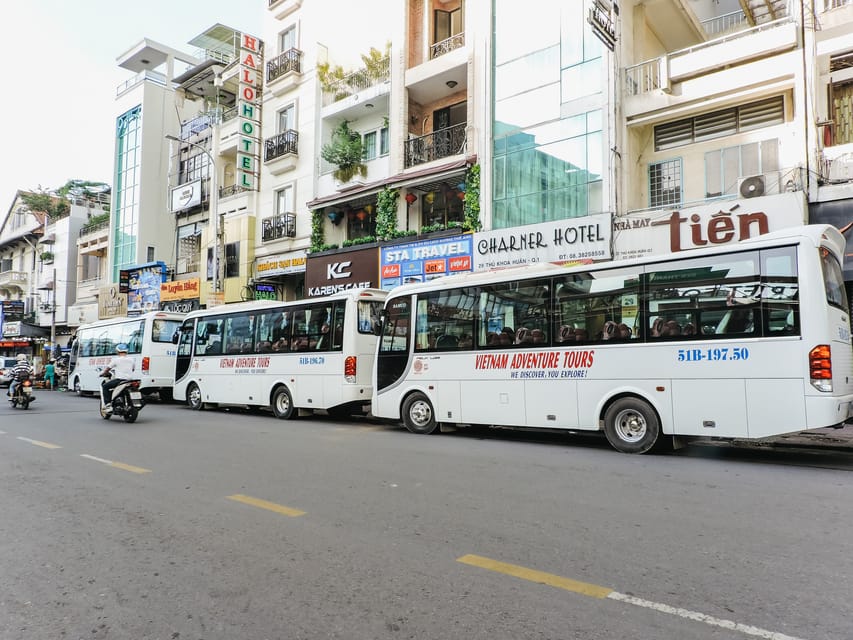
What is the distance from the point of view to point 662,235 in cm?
1627

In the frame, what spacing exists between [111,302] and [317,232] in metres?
21.4

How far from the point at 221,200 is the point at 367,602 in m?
30.9

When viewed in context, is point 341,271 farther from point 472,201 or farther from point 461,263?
point 472,201

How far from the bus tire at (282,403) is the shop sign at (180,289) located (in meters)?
18.8

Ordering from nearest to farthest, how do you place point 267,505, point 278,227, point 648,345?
point 267,505, point 648,345, point 278,227

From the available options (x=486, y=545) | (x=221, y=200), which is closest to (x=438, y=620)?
(x=486, y=545)

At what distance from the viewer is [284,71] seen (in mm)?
28672

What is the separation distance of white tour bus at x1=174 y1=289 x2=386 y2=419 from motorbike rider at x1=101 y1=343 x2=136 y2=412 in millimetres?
2307

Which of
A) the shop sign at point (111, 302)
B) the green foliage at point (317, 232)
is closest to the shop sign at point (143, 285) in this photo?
the shop sign at point (111, 302)

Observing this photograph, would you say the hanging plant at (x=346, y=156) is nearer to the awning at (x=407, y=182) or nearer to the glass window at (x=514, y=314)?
the awning at (x=407, y=182)

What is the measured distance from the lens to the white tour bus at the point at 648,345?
8.12m

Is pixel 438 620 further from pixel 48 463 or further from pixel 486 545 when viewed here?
pixel 48 463

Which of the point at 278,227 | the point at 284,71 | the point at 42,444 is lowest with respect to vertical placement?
the point at 42,444

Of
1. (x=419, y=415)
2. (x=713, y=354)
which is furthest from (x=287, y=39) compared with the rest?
(x=713, y=354)
